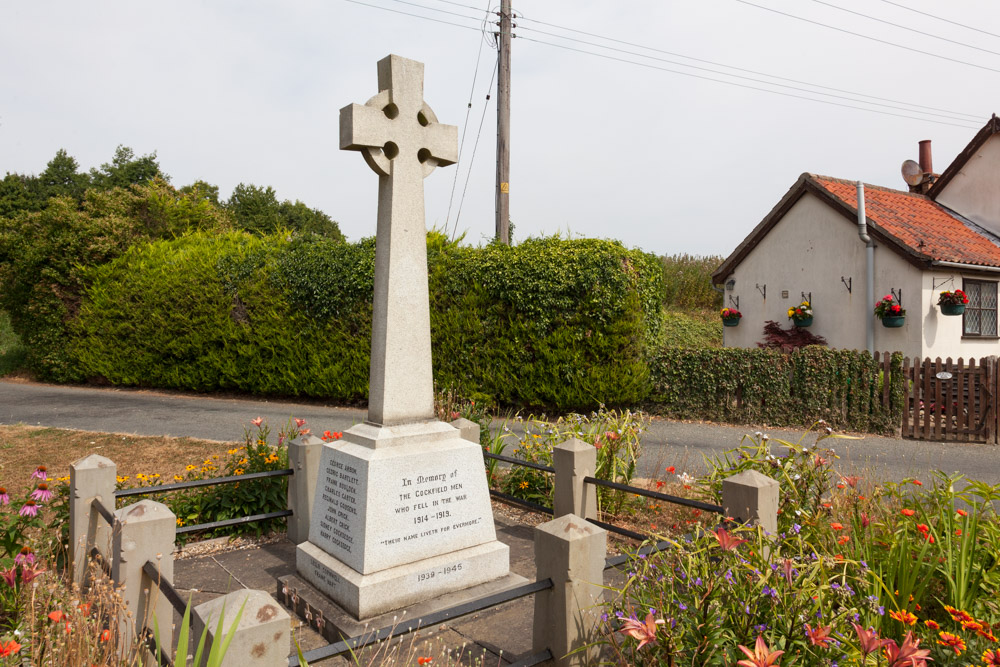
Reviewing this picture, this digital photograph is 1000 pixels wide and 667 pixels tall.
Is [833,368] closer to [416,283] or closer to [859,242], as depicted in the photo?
[859,242]

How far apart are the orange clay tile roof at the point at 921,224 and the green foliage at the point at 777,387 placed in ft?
15.0

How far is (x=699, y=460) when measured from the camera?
26.1 ft

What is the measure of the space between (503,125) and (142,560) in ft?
38.5

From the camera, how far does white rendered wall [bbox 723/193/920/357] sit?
45.0 feet

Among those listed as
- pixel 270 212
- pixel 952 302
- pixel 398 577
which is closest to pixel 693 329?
pixel 952 302

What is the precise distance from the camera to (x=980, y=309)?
14.4 m

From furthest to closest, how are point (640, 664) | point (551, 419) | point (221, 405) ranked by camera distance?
1. point (221, 405)
2. point (551, 419)
3. point (640, 664)

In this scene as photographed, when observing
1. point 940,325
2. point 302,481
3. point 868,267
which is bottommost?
point 302,481

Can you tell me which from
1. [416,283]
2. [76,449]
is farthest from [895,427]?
[76,449]

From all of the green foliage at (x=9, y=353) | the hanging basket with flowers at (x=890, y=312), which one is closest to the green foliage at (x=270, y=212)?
the green foliage at (x=9, y=353)

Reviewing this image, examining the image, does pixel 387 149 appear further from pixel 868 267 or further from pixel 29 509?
pixel 868 267

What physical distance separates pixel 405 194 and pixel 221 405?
415 inches

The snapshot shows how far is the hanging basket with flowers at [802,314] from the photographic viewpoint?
1532 cm

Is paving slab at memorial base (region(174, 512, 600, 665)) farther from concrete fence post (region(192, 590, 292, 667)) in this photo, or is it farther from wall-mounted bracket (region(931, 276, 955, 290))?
wall-mounted bracket (region(931, 276, 955, 290))
